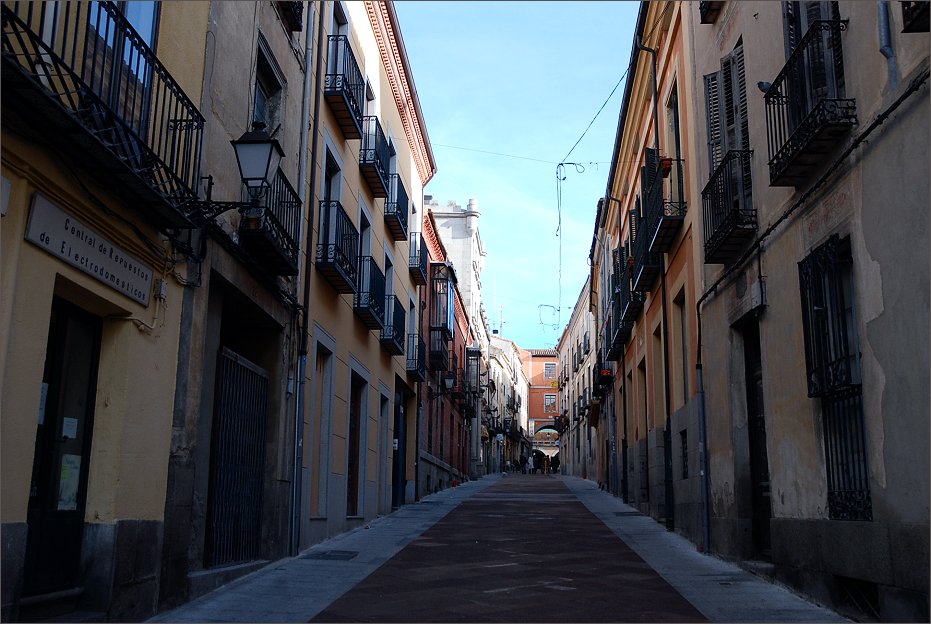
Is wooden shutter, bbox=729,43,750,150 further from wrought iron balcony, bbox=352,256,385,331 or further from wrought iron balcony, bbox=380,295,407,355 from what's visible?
wrought iron balcony, bbox=380,295,407,355

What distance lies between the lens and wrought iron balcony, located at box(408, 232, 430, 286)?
2173cm

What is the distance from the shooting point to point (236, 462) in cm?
966

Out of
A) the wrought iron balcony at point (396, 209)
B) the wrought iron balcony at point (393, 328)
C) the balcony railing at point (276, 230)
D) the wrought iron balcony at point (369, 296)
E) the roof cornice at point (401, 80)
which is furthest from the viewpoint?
the wrought iron balcony at point (396, 209)

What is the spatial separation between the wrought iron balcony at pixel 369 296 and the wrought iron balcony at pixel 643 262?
485cm

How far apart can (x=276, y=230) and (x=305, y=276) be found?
194cm

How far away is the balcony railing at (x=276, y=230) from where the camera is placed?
9234mm

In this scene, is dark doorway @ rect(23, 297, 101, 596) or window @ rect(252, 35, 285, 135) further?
window @ rect(252, 35, 285, 135)

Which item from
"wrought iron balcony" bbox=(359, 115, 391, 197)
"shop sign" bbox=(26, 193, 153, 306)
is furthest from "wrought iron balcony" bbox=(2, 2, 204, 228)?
"wrought iron balcony" bbox=(359, 115, 391, 197)

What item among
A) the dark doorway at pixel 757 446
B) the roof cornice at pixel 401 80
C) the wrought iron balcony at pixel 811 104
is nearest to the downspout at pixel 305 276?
the roof cornice at pixel 401 80

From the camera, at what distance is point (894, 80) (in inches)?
242

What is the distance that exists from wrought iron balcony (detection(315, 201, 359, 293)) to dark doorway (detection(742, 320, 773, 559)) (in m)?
5.75

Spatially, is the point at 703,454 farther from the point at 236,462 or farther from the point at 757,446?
the point at 236,462

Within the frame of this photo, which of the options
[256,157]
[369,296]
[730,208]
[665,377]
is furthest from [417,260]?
[256,157]

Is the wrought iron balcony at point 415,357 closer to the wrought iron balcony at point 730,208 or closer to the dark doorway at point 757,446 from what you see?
the wrought iron balcony at point 730,208
